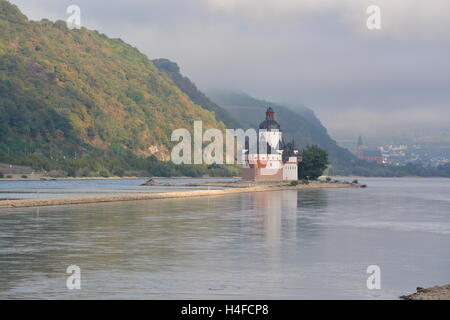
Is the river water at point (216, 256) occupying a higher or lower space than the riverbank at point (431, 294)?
lower

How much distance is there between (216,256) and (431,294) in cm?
1437

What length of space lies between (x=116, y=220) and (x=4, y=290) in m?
36.1

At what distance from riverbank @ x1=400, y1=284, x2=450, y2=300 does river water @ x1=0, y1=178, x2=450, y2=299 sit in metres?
0.87

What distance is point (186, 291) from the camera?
26312mm

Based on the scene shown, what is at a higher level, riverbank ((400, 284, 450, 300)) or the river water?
riverbank ((400, 284, 450, 300))

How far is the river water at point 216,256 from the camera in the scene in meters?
26.8

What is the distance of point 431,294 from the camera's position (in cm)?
2472

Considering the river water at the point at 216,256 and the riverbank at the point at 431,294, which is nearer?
the riverbank at the point at 431,294

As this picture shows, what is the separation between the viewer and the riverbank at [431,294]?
23.9m

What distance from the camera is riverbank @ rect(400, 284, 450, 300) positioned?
23850 millimetres

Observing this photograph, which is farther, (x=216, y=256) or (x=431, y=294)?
(x=216, y=256)

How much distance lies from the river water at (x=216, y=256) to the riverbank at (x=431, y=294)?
0.87m
